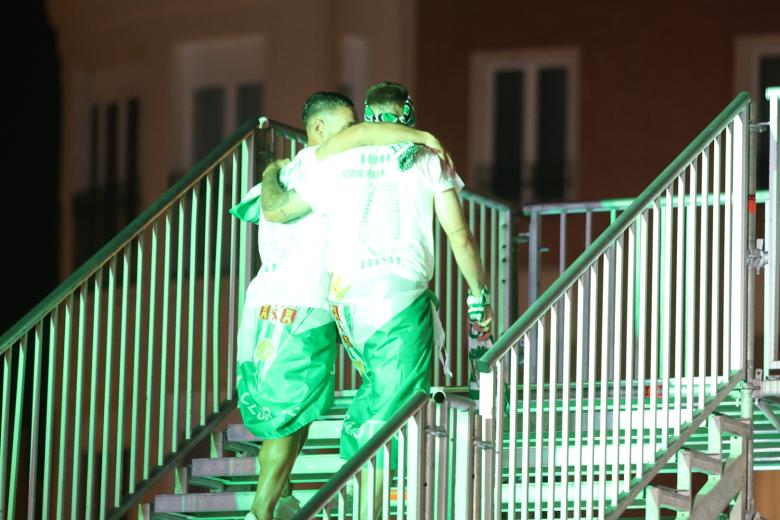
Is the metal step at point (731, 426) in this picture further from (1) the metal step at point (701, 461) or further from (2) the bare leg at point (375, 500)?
(2) the bare leg at point (375, 500)

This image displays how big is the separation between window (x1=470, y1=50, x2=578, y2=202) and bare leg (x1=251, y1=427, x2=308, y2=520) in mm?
8833

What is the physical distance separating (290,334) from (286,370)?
12cm

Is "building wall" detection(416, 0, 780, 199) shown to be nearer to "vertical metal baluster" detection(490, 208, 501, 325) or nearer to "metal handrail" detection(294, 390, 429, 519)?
"vertical metal baluster" detection(490, 208, 501, 325)

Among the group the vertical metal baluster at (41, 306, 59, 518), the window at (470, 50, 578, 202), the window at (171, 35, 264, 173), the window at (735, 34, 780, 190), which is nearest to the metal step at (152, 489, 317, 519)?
the vertical metal baluster at (41, 306, 59, 518)

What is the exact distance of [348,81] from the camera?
14938mm

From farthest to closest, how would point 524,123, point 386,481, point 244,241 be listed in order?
point 524,123, point 244,241, point 386,481

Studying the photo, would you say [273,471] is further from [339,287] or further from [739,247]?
[739,247]

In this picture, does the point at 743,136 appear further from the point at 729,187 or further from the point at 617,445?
the point at 617,445

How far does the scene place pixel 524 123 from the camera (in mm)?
14500

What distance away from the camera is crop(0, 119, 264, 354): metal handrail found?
6078 millimetres

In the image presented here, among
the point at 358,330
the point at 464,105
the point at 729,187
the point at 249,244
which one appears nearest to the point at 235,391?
the point at 249,244

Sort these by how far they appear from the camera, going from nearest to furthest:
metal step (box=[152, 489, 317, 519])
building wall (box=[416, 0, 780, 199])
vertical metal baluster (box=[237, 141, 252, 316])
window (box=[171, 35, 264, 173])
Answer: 1. metal step (box=[152, 489, 317, 519])
2. vertical metal baluster (box=[237, 141, 252, 316])
3. building wall (box=[416, 0, 780, 199])
4. window (box=[171, 35, 264, 173])

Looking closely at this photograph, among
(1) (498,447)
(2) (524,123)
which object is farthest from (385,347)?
(2) (524,123)

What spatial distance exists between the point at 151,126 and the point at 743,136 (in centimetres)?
1018
